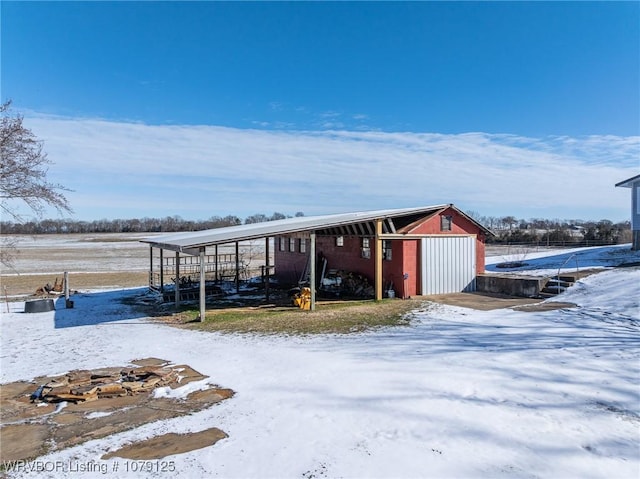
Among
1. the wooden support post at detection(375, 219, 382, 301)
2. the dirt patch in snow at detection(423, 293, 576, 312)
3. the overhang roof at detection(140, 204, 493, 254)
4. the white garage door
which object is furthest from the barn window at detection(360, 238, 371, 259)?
the dirt patch in snow at detection(423, 293, 576, 312)

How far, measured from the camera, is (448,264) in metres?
16.5

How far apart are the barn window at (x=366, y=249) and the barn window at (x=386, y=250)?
1.97 feet

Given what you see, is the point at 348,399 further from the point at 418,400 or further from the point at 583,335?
the point at 583,335

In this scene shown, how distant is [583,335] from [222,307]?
420 inches

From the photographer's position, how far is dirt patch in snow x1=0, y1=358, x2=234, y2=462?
476 centimetres

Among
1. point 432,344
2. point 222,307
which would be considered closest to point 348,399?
point 432,344

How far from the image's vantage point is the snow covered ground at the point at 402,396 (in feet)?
14.2

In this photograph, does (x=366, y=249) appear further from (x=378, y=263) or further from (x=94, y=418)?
(x=94, y=418)

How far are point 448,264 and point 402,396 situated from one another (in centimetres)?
1139

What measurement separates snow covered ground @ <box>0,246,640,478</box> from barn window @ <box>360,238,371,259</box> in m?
6.17

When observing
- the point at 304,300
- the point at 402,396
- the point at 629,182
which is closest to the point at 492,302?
the point at 304,300

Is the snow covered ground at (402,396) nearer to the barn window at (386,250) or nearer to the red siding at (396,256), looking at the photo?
the red siding at (396,256)

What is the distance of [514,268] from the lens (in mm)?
22203

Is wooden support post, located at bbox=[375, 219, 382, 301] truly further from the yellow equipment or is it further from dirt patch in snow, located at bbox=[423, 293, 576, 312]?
the yellow equipment
